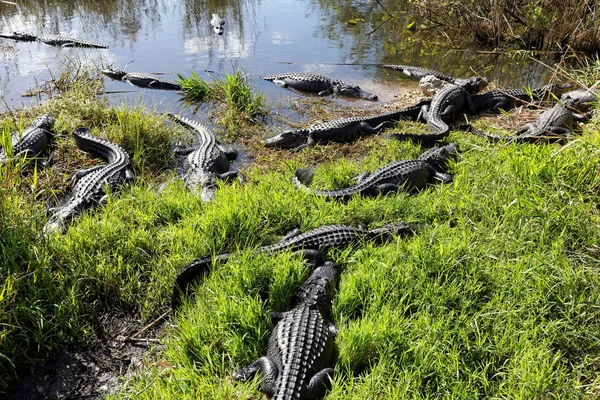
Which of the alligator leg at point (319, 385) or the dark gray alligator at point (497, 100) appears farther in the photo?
the dark gray alligator at point (497, 100)

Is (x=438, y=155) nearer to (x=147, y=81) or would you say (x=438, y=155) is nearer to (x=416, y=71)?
(x=416, y=71)

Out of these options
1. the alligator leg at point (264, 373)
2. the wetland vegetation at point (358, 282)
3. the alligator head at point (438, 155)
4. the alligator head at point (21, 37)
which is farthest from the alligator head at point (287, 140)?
the alligator head at point (21, 37)

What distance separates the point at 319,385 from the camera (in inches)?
110

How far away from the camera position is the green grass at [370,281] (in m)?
2.88

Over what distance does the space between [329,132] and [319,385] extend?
4161 millimetres

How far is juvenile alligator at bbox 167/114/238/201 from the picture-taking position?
5.12 metres

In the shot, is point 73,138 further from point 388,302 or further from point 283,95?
point 388,302

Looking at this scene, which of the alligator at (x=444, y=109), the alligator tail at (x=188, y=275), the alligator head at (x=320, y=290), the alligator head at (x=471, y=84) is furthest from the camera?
the alligator head at (x=471, y=84)

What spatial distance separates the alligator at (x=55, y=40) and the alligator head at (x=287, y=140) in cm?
584

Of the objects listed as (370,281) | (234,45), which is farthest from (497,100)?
(234,45)

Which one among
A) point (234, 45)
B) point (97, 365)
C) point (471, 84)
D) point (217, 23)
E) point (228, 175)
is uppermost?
point (217, 23)

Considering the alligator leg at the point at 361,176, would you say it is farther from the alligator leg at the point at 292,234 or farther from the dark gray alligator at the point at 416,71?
the dark gray alligator at the point at 416,71

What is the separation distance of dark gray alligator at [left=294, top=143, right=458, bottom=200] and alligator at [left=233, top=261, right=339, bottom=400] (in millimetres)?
1667

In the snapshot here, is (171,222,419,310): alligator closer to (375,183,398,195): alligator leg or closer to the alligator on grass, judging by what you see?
(375,183,398,195): alligator leg
